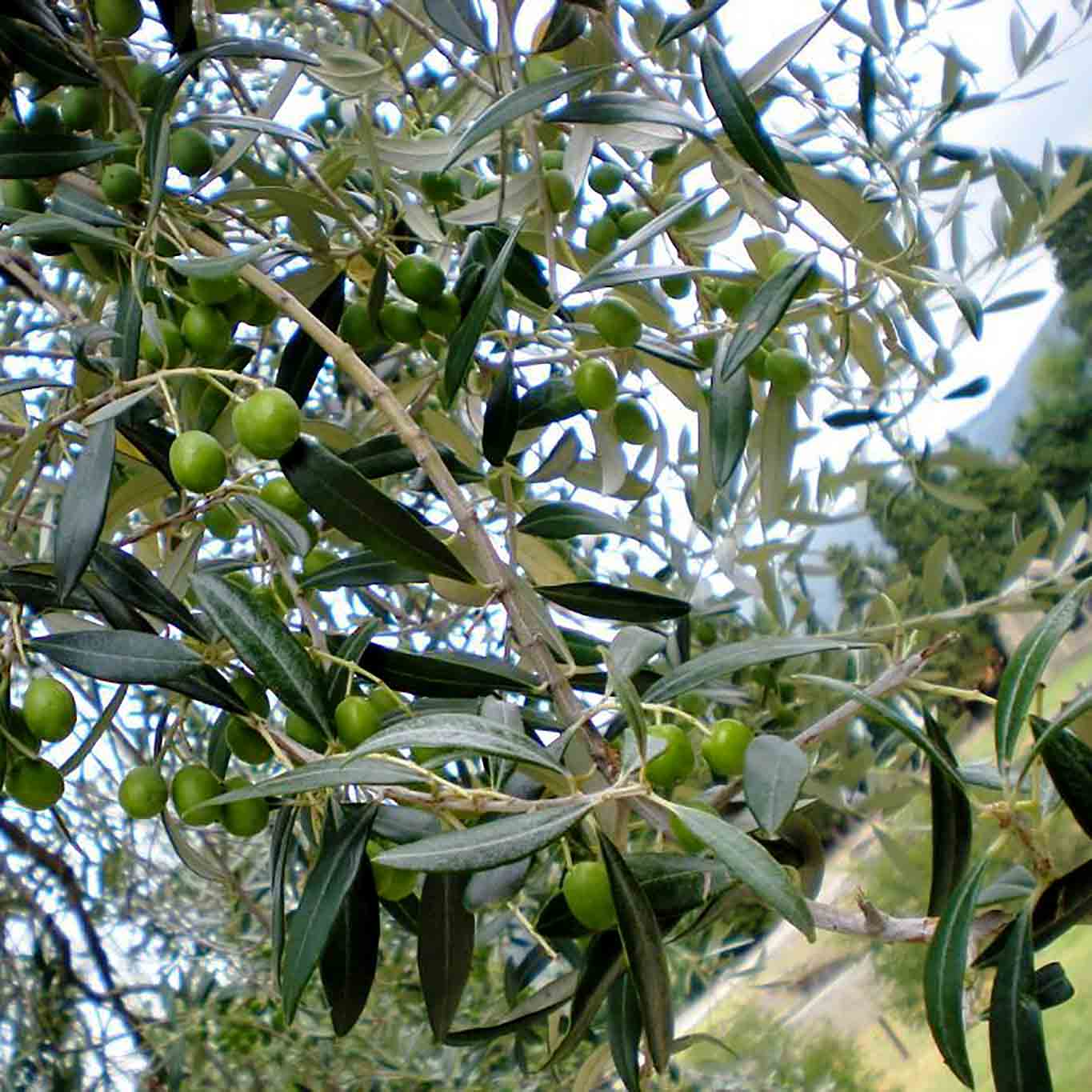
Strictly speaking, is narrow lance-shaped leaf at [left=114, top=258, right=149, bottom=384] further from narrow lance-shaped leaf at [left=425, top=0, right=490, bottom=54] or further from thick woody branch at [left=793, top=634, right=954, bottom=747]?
thick woody branch at [left=793, top=634, right=954, bottom=747]

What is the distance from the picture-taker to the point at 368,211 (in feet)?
2.74

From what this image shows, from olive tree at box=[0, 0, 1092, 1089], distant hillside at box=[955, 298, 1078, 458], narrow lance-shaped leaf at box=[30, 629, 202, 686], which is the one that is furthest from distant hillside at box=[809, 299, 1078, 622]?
narrow lance-shaped leaf at box=[30, 629, 202, 686]

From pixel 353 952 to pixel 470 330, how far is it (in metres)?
0.30

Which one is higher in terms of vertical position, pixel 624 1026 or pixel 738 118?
pixel 738 118

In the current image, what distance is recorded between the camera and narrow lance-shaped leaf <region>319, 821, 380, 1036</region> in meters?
0.55

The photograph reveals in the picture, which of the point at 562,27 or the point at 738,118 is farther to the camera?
the point at 562,27

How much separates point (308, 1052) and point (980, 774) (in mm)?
1339

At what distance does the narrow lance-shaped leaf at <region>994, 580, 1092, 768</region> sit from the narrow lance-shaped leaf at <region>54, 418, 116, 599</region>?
1.21 ft

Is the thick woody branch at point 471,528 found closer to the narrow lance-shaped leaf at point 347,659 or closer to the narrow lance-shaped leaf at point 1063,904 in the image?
the narrow lance-shaped leaf at point 347,659

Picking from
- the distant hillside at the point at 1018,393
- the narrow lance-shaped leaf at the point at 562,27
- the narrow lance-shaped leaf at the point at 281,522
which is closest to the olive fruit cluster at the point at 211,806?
the narrow lance-shaped leaf at the point at 281,522

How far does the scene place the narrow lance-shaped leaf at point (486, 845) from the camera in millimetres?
424

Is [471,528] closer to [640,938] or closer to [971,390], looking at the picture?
[640,938]

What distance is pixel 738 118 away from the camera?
0.54m

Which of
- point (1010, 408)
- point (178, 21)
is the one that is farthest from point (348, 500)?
point (1010, 408)
